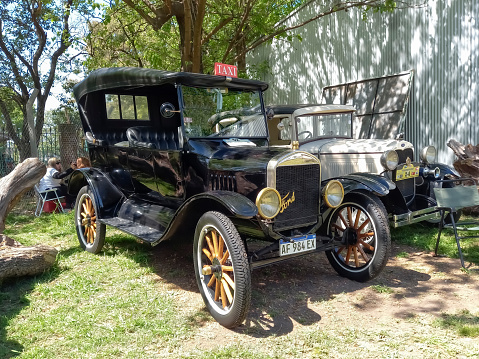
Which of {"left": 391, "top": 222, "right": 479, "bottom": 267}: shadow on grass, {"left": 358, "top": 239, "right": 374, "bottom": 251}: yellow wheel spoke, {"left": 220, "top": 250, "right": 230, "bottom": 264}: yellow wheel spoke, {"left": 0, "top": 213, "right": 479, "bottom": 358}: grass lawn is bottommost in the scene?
{"left": 391, "top": 222, "right": 479, "bottom": 267}: shadow on grass

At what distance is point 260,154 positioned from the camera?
14.0 ft

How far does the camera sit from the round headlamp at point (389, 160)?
6059mm

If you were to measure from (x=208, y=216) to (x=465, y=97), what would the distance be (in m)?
7.29

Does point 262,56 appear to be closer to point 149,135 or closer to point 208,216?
point 149,135

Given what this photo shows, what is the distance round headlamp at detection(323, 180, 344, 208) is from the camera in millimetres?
4273

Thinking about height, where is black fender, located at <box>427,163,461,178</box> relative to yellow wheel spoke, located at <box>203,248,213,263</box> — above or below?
above

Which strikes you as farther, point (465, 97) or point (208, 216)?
point (465, 97)

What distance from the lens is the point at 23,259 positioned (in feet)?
15.6

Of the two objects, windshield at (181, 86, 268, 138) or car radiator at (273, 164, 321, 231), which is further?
windshield at (181, 86, 268, 138)

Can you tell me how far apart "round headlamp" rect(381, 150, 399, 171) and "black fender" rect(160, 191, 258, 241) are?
2906mm

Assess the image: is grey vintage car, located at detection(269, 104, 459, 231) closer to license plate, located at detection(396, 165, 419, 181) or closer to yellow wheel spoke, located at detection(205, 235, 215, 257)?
license plate, located at detection(396, 165, 419, 181)

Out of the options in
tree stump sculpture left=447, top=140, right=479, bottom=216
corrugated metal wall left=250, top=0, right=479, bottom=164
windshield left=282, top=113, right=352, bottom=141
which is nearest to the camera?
windshield left=282, top=113, right=352, bottom=141

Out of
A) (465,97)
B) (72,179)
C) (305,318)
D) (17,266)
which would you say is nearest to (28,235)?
(72,179)

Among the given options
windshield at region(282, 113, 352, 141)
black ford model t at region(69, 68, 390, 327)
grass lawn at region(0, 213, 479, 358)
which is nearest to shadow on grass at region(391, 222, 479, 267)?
grass lawn at region(0, 213, 479, 358)
